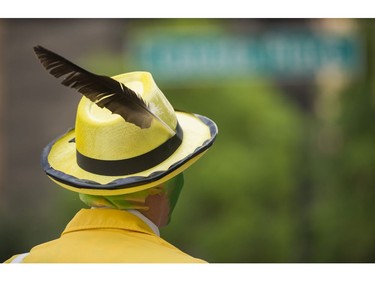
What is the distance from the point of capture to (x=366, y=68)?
28.3 feet

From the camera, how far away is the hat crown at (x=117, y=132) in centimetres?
156

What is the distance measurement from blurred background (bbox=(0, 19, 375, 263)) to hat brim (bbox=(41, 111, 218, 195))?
585 centimetres

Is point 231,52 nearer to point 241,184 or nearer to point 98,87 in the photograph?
point 241,184

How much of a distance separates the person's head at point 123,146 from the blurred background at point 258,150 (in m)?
5.94

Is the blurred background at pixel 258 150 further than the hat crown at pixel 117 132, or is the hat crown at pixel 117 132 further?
the blurred background at pixel 258 150

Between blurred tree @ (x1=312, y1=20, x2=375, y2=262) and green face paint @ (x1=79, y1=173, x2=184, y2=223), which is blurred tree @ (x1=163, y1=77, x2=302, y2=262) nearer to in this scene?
blurred tree @ (x1=312, y1=20, x2=375, y2=262)

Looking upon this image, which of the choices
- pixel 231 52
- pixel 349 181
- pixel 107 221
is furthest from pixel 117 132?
pixel 349 181

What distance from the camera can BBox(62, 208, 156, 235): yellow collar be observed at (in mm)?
1555

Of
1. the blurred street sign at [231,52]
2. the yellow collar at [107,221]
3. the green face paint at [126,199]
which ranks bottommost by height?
the blurred street sign at [231,52]

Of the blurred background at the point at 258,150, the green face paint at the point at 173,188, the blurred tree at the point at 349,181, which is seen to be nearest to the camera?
the green face paint at the point at 173,188

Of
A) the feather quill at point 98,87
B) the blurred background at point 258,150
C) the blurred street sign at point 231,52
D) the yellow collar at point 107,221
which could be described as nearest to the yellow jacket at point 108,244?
the yellow collar at point 107,221

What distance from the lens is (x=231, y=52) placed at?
784 cm

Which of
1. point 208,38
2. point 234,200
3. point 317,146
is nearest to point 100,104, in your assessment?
point 208,38

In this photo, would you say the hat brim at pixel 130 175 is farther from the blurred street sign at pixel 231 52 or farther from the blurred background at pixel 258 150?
the blurred background at pixel 258 150
